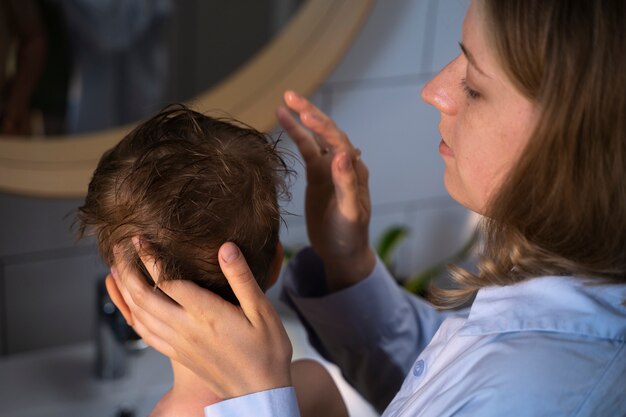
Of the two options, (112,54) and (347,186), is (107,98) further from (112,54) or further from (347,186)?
(347,186)

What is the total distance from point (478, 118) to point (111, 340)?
624 millimetres

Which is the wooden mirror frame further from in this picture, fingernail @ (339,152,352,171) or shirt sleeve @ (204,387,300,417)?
shirt sleeve @ (204,387,300,417)

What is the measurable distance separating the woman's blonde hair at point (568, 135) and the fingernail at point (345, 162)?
19 cm

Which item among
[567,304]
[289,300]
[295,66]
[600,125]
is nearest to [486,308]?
[567,304]

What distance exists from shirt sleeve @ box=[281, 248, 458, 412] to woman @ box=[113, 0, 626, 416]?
0.44 ft

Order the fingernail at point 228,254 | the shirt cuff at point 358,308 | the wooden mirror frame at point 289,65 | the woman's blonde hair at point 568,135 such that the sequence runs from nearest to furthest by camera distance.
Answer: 1. the woman's blonde hair at point 568,135
2. the fingernail at point 228,254
3. the shirt cuff at point 358,308
4. the wooden mirror frame at point 289,65

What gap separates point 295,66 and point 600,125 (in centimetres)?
64

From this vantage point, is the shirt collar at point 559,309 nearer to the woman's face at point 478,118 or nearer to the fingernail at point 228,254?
the woman's face at point 478,118

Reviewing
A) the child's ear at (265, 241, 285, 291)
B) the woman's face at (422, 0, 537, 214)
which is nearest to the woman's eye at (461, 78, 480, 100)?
the woman's face at (422, 0, 537, 214)

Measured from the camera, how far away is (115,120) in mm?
994

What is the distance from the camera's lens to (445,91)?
58cm

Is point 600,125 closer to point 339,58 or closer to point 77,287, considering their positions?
point 339,58

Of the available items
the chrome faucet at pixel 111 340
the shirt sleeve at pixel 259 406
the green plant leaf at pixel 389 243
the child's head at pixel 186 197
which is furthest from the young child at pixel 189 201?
the green plant leaf at pixel 389 243

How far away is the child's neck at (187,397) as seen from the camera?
27.5 inches
